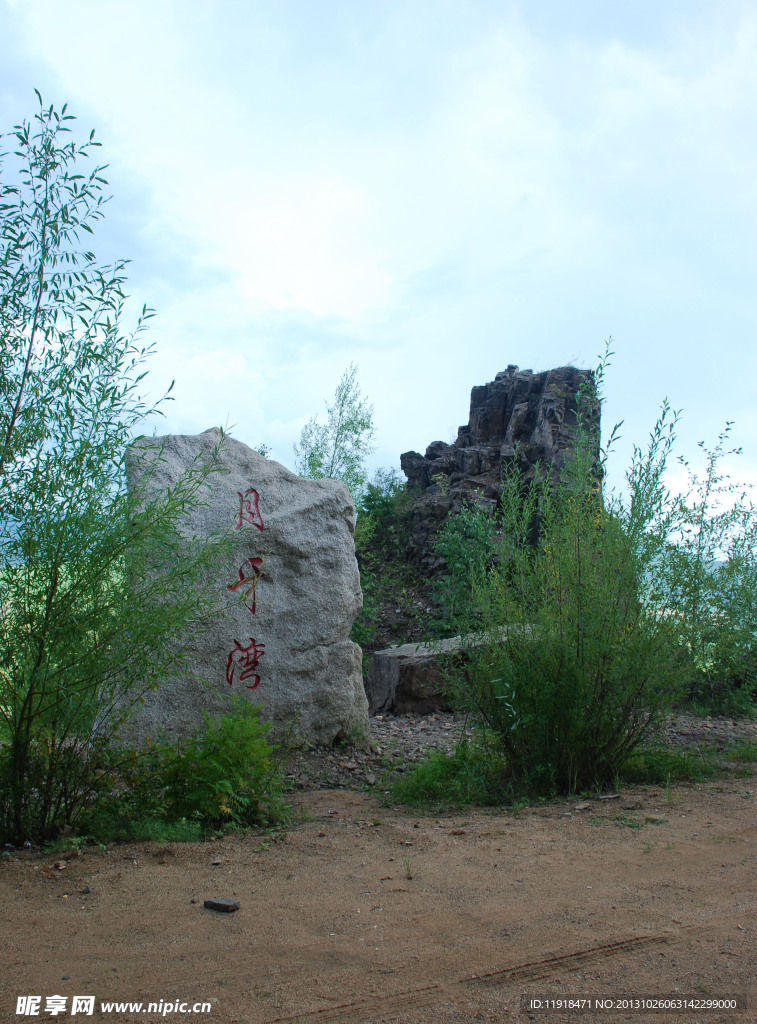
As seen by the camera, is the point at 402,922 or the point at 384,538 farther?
the point at 384,538

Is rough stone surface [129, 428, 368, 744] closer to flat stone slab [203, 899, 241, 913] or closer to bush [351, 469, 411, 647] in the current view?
flat stone slab [203, 899, 241, 913]

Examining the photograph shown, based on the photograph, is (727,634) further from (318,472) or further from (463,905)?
(318,472)

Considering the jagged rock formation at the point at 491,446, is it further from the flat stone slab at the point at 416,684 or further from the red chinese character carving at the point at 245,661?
the red chinese character carving at the point at 245,661

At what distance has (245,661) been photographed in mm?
6094

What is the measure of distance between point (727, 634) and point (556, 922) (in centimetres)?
358

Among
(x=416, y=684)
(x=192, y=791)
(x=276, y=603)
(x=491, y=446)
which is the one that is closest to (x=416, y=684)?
(x=416, y=684)

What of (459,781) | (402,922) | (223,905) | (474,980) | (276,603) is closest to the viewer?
(474,980)

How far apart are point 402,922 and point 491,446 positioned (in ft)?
46.6

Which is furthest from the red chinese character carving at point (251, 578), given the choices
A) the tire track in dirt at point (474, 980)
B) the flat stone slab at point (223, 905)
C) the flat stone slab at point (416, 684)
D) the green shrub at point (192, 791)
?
the tire track in dirt at point (474, 980)

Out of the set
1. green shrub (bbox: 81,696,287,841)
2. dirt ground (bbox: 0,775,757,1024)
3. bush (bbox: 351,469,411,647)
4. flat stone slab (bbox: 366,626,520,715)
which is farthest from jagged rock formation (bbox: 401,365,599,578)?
dirt ground (bbox: 0,775,757,1024)

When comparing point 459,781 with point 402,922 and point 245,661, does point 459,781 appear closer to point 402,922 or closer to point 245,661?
point 245,661

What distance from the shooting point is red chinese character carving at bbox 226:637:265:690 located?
6020mm

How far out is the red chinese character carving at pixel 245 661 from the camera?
6020mm

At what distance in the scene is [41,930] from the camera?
2883 mm
